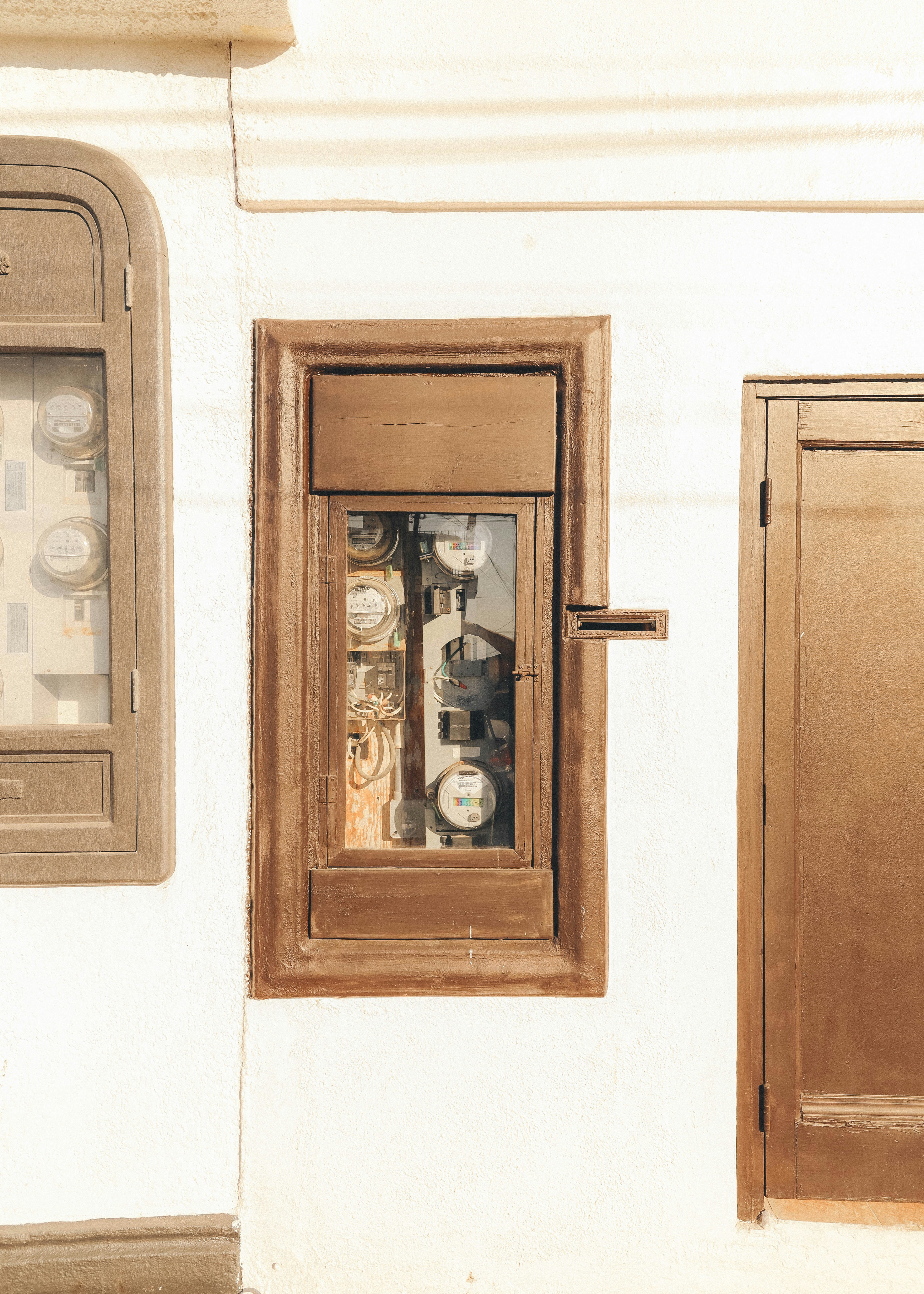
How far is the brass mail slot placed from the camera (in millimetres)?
2299

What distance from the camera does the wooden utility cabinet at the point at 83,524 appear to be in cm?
222

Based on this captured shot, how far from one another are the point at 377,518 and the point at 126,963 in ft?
5.43

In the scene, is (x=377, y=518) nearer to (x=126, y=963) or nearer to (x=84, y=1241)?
(x=126, y=963)

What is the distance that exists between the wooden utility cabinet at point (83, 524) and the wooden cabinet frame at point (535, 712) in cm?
31

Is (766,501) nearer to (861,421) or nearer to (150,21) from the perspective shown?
(861,421)

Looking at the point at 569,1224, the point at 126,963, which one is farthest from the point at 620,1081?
the point at 126,963

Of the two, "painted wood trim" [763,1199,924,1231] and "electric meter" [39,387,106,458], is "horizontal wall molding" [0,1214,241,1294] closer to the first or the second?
"painted wood trim" [763,1199,924,1231]

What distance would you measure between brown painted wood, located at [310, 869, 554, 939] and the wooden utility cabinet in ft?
1.83

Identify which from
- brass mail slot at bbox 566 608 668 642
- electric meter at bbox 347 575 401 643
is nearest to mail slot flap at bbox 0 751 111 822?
electric meter at bbox 347 575 401 643

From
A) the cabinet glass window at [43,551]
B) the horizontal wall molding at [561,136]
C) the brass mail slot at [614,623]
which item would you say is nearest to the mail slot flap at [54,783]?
the cabinet glass window at [43,551]

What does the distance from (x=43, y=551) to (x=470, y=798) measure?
62.8 inches

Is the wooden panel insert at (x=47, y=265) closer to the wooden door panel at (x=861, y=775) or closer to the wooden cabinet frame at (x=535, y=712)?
the wooden cabinet frame at (x=535, y=712)

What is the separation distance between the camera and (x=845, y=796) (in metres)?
2.37

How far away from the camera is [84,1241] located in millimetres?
2213
